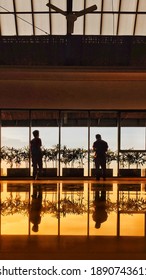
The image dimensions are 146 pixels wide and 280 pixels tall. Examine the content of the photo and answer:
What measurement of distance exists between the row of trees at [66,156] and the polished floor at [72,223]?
13.9 feet

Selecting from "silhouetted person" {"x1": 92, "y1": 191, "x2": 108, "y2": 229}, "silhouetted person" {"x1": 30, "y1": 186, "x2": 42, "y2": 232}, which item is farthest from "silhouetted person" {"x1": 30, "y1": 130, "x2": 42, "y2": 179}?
"silhouetted person" {"x1": 92, "y1": 191, "x2": 108, "y2": 229}

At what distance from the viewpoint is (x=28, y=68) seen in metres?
16.0

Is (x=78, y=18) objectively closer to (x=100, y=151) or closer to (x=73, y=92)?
(x=73, y=92)

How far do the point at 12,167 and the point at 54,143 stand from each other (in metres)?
1.83

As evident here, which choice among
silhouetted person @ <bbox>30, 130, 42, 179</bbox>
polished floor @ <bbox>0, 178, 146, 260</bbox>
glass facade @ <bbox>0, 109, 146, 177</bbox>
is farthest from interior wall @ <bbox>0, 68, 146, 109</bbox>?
polished floor @ <bbox>0, 178, 146, 260</bbox>

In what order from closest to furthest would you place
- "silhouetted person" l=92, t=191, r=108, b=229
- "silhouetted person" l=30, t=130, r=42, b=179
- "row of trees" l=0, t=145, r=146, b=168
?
"silhouetted person" l=92, t=191, r=108, b=229, "silhouetted person" l=30, t=130, r=42, b=179, "row of trees" l=0, t=145, r=146, b=168

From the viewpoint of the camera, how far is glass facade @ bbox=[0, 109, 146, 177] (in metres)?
18.2

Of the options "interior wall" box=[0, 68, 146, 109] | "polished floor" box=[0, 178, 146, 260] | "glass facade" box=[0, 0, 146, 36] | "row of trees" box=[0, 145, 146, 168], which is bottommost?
"polished floor" box=[0, 178, 146, 260]

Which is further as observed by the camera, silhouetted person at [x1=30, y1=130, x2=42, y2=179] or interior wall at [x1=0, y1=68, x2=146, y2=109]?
interior wall at [x1=0, y1=68, x2=146, y2=109]

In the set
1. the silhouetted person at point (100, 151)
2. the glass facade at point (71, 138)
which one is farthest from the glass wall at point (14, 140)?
the silhouetted person at point (100, 151)

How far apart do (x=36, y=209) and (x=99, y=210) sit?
127 centimetres

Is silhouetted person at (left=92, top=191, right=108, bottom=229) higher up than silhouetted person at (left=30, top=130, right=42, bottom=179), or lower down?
lower down

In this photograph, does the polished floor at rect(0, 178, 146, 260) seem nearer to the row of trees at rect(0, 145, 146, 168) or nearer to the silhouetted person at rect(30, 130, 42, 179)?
the silhouetted person at rect(30, 130, 42, 179)

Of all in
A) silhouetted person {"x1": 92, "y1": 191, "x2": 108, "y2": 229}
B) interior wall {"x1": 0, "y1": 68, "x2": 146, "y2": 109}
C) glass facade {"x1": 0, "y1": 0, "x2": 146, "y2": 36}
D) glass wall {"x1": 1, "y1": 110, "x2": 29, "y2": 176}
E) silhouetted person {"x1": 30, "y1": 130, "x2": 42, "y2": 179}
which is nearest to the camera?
silhouetted person {"x1": 92, "y1": 191, "x2": 108, "y2": 229}
